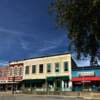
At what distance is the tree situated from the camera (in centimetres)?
1446

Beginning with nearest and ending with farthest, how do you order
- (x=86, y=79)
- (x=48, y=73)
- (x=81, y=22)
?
1. (x=81, y=22)
2. (x=86, y=79)
3. (x=48, y=73)

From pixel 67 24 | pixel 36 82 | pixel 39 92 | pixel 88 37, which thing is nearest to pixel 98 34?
pixel 88 37

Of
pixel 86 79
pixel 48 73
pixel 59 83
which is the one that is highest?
pixel 48 73

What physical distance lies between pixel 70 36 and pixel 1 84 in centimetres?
7118

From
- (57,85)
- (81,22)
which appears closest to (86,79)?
(57,85)

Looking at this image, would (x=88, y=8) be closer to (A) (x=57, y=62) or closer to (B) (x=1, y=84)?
(A) (x=57, y=62)

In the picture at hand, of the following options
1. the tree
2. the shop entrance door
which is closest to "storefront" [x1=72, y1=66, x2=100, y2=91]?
the shop entrance door

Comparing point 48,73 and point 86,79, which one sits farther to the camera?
point 48,73

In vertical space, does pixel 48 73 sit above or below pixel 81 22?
above

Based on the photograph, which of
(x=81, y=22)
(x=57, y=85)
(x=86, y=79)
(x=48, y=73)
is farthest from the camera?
(x=48, y=73)

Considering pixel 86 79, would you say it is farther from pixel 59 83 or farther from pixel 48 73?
pixel 48 73

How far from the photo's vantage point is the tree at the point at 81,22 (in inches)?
569

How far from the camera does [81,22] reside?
15188 mm

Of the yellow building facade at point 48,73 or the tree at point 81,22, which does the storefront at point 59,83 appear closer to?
the yellow building facade at point 48,73
